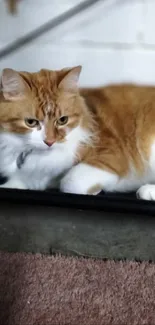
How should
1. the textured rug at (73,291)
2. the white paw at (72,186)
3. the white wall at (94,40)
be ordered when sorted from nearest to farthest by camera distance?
the textured rug at (73,291) < the white paw at (72,186) < the white wall at (94,40)

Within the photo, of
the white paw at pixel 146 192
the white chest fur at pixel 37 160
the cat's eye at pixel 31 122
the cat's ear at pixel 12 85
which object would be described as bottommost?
the white paw at pixel 146 192

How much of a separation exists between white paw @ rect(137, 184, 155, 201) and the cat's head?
265 millimetres

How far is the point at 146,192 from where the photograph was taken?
4.83 ft

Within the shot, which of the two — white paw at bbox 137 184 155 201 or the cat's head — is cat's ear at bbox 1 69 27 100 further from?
white paw at bbox 137 184 155 201

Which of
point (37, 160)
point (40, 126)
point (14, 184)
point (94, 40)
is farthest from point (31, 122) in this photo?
point (94, 40)

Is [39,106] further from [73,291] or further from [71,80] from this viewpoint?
[73,291]

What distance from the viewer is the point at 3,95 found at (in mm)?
1412

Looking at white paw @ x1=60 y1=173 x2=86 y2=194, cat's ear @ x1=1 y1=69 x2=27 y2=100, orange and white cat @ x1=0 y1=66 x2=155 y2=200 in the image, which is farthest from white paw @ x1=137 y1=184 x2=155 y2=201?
cat's ear @ x1=1 y1=69 x2=27 y2=100

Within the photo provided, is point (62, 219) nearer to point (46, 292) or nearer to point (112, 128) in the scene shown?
point (46, 292)

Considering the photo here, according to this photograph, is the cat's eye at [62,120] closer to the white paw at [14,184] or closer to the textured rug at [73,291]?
the white paw at [14,184]

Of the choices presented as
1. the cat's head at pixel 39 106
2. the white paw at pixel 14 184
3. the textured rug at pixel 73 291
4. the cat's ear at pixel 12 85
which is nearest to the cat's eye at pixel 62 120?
the cat's head at pixel 39 106

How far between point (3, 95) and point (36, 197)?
30 cm

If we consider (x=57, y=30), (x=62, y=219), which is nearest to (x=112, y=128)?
(x=62, y=219)

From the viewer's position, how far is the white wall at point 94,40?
5.66 feet
